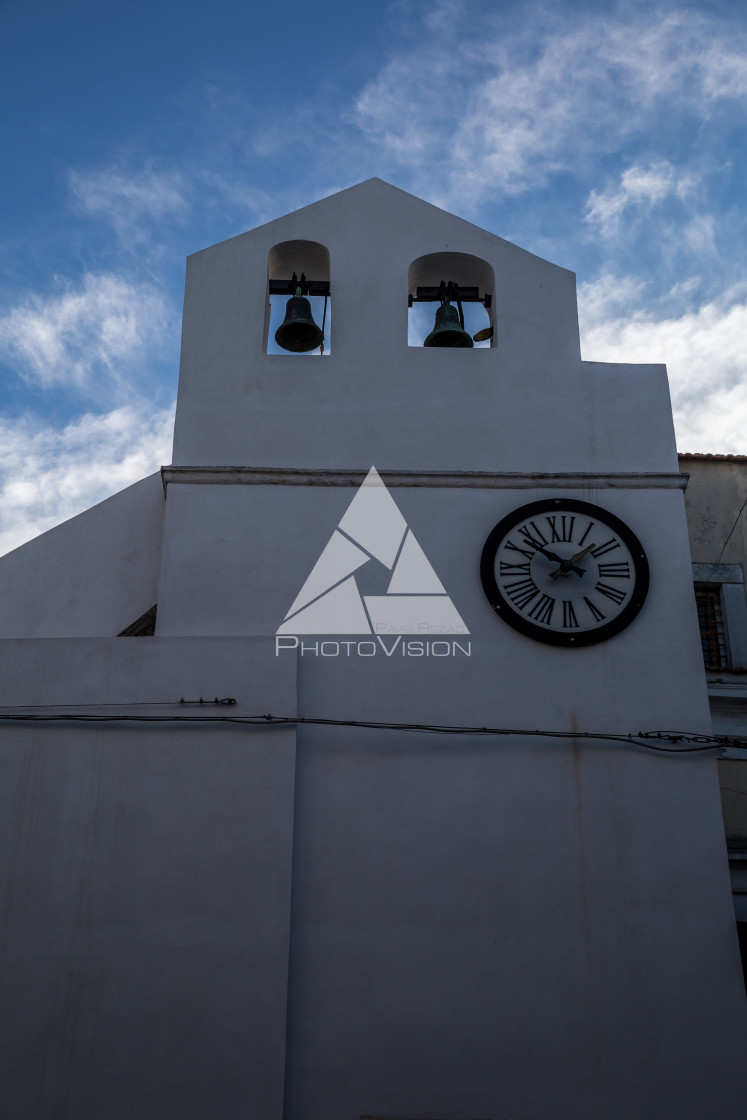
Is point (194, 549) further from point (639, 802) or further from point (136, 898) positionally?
point (639, 802)

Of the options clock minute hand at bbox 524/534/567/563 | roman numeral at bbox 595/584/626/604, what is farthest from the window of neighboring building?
clock minute hand at bbox 524/534/567/563

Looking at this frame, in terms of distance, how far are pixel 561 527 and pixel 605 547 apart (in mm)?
390

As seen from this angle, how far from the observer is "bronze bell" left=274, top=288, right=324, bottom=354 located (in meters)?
8.84

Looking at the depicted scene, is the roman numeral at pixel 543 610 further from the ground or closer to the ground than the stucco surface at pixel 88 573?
closer to the ground

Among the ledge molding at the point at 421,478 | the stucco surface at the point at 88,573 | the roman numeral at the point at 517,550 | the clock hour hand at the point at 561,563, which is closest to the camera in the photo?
the clock hour hand at the point at 561,563

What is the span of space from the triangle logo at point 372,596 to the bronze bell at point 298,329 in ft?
6.37

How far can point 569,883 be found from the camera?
6.84 m

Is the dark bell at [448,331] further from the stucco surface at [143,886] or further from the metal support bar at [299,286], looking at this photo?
the stucco surface at [143,886]

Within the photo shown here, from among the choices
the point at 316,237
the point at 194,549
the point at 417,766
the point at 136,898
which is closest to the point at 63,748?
the point at 136,898

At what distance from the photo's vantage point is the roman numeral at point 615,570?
7.69 m

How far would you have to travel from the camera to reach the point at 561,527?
787cm

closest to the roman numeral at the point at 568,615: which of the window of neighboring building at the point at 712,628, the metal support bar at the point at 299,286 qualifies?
the metal support bar at the point at 299,286

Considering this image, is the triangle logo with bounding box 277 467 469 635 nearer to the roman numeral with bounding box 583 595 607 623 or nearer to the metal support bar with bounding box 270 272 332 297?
the roman numeral with bounding box 583 595 607 623

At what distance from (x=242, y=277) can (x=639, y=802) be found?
568cm
